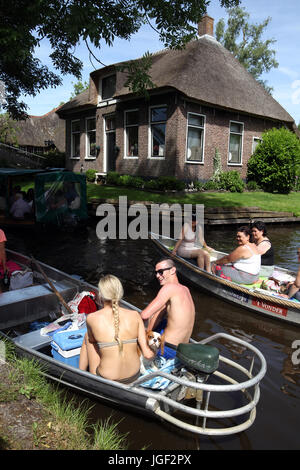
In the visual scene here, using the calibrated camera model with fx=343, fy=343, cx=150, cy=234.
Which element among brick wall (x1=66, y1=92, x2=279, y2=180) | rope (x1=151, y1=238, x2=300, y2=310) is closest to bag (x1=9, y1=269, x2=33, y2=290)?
rope (x1=151, y1=238, x2=300, y2=310)

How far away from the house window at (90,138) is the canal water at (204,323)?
11725mm

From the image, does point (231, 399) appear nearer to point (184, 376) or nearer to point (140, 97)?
point (184, 376)

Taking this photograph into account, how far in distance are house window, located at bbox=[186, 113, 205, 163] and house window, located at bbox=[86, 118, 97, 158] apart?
816 centimetres

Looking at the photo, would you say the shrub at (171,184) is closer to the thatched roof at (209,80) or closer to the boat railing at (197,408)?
the thatched roof at (209,80)

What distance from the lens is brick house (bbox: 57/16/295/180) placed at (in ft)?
61.3

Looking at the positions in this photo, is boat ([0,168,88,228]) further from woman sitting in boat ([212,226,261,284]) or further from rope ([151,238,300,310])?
woman sitting in boat ([212,226,261,284])

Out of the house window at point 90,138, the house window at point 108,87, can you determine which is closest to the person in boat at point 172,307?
the house window at point 108,87

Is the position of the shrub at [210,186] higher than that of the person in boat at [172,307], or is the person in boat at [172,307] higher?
the shrub at [210,186]

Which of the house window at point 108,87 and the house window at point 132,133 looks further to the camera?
the house window at point 108,87

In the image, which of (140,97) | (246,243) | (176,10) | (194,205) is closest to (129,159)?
(140,97)

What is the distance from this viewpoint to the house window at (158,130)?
19.2 metres

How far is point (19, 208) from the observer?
1328 cm

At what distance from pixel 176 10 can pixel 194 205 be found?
8335 mm
